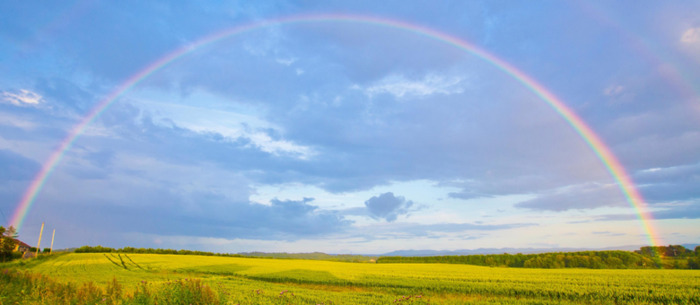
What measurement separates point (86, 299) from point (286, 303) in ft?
23.5

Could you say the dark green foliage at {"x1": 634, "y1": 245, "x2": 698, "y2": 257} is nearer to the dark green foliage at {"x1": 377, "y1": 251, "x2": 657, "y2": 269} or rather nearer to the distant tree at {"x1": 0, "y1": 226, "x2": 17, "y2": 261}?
the dark green foliage at {"x1": 377, "y1": 251, "x2": 657, "y2": 269}

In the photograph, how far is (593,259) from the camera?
80.7m

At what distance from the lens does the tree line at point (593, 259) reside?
73.6 m

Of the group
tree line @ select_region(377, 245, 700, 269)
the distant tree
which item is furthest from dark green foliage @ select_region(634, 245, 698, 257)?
the distant tree

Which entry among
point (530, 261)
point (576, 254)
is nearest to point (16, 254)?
point (530, 261)

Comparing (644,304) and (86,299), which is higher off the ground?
(86,299)

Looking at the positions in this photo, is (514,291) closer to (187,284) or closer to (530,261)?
(187,284)

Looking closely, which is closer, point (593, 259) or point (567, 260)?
point (593, 259)

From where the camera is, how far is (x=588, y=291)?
20.9 metres

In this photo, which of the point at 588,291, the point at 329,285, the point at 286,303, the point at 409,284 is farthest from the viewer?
the point at 329,285

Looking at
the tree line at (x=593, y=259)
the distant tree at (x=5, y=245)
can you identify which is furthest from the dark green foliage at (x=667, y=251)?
the distant tree at (x=5, y=245)

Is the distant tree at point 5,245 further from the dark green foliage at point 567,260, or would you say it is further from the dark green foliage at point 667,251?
the dark green foliage at point 667,251

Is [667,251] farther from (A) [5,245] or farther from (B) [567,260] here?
(A) [5,245]

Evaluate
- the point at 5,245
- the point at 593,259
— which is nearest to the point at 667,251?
the point at 593,259
